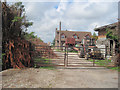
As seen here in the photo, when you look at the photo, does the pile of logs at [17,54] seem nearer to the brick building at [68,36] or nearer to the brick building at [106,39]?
the brick building at [106,39]

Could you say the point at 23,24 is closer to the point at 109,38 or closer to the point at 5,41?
the point at 5,41

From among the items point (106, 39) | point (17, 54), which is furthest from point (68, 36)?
point (17, 54)

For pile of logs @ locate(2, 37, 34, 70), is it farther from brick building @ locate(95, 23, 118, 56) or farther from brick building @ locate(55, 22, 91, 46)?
brick building @ locate(55, 22, 91, 46)

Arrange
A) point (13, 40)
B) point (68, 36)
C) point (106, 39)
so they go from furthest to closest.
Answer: point (68, 36) → point (106, 39) → point (13, 40)

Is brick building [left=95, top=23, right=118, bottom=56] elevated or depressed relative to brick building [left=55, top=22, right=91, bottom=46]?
depressed

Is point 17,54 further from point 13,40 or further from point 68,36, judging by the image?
point 68,36

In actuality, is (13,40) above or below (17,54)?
above

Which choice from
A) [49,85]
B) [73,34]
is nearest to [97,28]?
[49,85]

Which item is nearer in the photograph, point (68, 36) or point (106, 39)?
point (106, 39)

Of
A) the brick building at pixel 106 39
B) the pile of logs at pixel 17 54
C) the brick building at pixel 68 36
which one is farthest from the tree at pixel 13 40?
the brick building at pixel 68 36

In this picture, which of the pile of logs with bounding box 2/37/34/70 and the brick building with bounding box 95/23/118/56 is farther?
the brick building with bounding box 95/23/118/56

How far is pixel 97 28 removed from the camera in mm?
13539

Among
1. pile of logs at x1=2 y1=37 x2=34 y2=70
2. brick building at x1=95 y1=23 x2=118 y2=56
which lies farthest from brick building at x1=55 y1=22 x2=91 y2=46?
pile of logs at x1=2 y1=37 x2=34 y2=70

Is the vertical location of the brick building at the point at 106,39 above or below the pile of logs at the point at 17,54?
above
